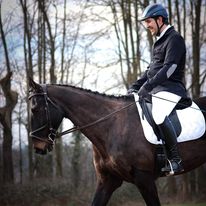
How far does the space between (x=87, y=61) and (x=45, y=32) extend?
10.9ft

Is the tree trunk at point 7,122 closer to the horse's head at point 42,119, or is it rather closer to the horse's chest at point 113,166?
the horse's head at point 42,119

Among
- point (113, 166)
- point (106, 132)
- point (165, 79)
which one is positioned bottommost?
point (113, 166)

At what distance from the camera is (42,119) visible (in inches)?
236

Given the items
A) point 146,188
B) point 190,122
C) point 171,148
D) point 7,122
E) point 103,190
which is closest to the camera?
point 146,188

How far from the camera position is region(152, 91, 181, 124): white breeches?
19.9 ft

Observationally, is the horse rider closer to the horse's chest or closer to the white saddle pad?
the white saddle pad

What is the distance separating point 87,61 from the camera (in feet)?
77.4

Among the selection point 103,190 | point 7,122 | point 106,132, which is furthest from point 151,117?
point 7,122

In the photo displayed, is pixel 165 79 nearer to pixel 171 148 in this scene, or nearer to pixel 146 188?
pixel 171 148

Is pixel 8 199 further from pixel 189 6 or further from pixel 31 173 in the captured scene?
pixel 189 6

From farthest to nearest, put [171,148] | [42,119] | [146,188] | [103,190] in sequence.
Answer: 1. [103,190]
2. [171,148]
3. [42,119]
4. [146,188]

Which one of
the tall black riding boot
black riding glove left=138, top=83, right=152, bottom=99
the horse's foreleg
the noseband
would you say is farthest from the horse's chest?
black riding glove left=138, top=83, right=152, bottom=99

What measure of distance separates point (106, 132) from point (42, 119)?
33.7 inches

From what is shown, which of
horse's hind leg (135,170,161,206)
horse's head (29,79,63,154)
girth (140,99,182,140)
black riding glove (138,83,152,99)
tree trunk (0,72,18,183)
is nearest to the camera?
horse's hind leg (135,170,161,206)
